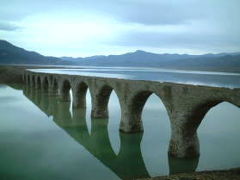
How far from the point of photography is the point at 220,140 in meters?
24.0

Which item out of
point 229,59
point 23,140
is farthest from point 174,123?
point 229,59

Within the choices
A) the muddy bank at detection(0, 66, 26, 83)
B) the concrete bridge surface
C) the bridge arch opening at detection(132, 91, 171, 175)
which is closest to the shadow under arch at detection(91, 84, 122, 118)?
the concrete bridge surface

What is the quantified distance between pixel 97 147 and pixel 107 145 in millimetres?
952

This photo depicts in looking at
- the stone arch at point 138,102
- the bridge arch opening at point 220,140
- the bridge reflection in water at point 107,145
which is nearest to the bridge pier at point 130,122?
the stone arch at point 138,102

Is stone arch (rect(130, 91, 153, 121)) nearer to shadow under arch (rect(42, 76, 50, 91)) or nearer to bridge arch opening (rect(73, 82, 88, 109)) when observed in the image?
bridge arch opening (rect(73, 82, 88, 109))

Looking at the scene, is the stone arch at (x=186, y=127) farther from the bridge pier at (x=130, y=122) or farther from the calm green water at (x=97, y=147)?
the bridge pier at (x=130, y=122)

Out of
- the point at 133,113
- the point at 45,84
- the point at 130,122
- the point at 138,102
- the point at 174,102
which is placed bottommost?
the point at 130,122

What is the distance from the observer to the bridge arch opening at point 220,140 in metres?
19.1

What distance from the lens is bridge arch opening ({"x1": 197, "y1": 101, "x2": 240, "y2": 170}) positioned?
19.1 meters

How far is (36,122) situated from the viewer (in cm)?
3162

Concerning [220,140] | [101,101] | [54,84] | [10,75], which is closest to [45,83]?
[54,84]

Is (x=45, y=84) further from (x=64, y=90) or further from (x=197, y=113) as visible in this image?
(x=197, y=113)

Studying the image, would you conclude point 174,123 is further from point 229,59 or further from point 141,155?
point 229,59

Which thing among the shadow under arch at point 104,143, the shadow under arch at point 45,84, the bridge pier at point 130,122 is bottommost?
the shadow under arch at point 104,143
